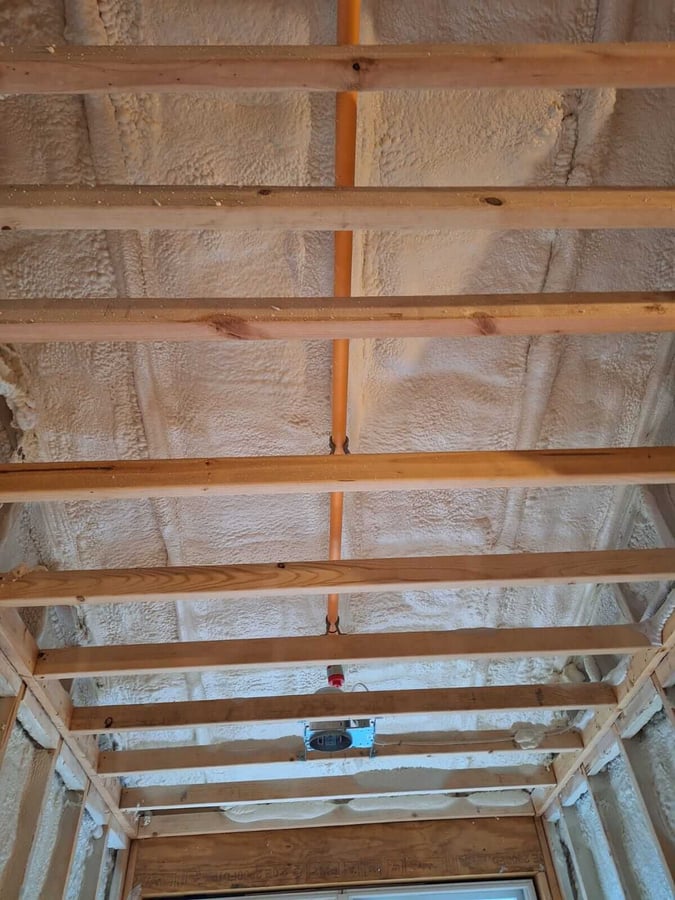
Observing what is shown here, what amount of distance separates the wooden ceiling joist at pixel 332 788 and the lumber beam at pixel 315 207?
7.81 ft

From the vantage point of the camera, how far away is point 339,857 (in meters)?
2.94

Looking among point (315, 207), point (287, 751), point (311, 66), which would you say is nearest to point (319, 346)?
point (315, 207)

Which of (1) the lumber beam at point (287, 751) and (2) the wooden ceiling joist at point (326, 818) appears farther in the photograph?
(2) the wooden ceiling joist at point (326, 818)

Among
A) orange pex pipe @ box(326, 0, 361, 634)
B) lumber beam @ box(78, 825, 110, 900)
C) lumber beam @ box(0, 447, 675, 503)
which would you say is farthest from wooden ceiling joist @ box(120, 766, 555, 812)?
lumber beam @ box(0, 447, 675, 503)

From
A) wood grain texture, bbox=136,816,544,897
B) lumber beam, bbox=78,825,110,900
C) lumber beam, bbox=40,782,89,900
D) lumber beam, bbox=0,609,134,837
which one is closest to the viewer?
lumber beam, bbox=0,609,134,837

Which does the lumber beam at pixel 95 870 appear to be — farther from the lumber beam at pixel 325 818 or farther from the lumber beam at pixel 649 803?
the lumber beam at pixel 649 803

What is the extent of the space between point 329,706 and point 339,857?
1.12 metres

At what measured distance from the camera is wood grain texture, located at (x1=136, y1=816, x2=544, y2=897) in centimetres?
289

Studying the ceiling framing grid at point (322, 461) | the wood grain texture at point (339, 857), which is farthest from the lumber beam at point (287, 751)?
the wood grain texture at point (339, 857)

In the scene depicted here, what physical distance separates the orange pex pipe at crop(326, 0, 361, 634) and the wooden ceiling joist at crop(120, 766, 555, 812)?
1.27 metres

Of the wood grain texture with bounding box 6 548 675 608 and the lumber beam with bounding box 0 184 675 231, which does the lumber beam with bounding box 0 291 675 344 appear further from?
the wood grain texture with bounding box 6 548 675 608

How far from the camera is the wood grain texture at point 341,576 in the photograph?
167cm

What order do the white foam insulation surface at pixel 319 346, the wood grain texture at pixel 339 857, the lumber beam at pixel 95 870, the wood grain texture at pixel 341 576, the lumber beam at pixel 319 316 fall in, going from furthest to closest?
1. the wood grain texture at pixel 339 857
2. the lumber beam at pixel 95 870
3. the wood grain texture at pixel 341 576
4. the white foam insulation surface at pixel 319 346
5. the lumber beam at pixel 319 316

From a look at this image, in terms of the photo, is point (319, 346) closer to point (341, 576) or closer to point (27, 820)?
point (341, 576)
